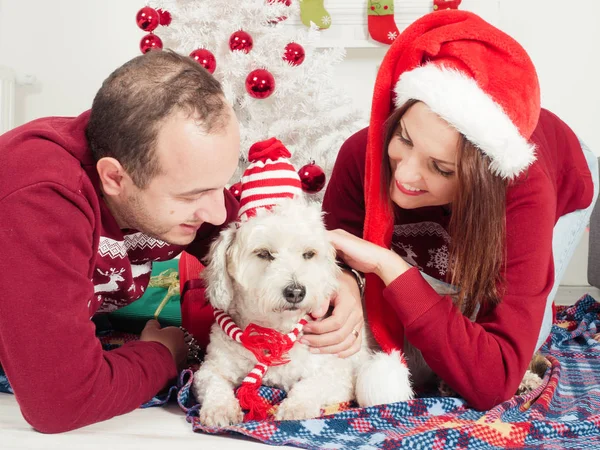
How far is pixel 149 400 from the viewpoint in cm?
162

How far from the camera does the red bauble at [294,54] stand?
2.71m

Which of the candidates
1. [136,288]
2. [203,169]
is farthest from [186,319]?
[203,169]

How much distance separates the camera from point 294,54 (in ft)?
8.88

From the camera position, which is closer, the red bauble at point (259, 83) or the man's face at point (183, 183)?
the man's face at point (183, 183)

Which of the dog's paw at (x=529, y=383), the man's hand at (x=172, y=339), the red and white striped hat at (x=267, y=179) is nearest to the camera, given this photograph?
the red and white striped hat at (x=267, y=179)

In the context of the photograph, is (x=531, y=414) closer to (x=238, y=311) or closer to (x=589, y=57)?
(x=238, y=311)

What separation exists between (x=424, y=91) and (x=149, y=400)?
1067 millimetres

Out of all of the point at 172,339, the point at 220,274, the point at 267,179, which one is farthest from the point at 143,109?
the point at 172,339

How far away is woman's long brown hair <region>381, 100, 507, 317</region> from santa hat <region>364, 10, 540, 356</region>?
1.4 inches

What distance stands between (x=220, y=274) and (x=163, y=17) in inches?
61.4

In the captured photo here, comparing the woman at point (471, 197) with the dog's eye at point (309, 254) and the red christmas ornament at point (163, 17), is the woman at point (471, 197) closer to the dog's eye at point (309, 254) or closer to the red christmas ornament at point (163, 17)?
the dog's eye at point (309, 254)

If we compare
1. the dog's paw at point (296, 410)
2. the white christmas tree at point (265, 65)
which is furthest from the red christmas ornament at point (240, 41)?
the dog's paw at point (296, 410)

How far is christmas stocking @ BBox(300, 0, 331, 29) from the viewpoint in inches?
145

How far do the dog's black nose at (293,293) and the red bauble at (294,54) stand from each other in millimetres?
1477
